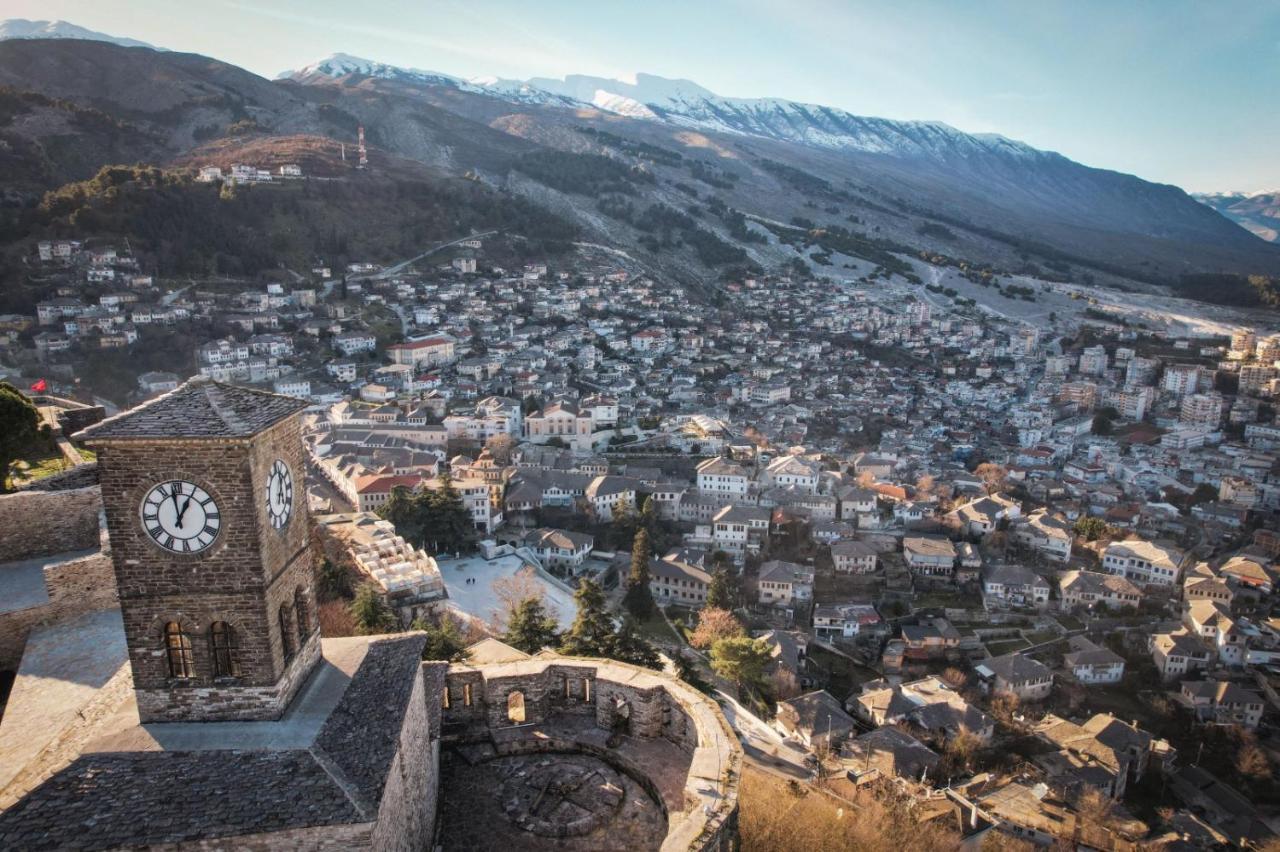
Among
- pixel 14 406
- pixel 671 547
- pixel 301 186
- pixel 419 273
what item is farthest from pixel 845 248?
pixel 14 406

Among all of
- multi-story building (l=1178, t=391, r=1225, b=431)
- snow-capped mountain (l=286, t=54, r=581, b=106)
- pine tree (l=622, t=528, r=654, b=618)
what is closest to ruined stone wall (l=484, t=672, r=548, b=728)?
pine tree (l=622, t=528, r=654, b=618)

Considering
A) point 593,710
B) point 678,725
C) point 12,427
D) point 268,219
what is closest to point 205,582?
point 593,710

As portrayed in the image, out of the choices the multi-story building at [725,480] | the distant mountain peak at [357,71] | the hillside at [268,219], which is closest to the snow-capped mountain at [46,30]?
the distant mountain peak at [357,71]

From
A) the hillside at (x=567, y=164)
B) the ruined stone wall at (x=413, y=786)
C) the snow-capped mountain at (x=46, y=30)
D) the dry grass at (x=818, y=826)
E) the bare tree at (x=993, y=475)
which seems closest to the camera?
the ruined stone wall at (x=413, y=786)

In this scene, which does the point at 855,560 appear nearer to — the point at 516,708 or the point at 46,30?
the point at 516,708

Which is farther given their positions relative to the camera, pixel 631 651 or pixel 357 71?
pixel 357 71

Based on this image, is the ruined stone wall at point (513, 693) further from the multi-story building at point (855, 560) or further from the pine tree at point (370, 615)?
the multi-story building at point (855, 560)
